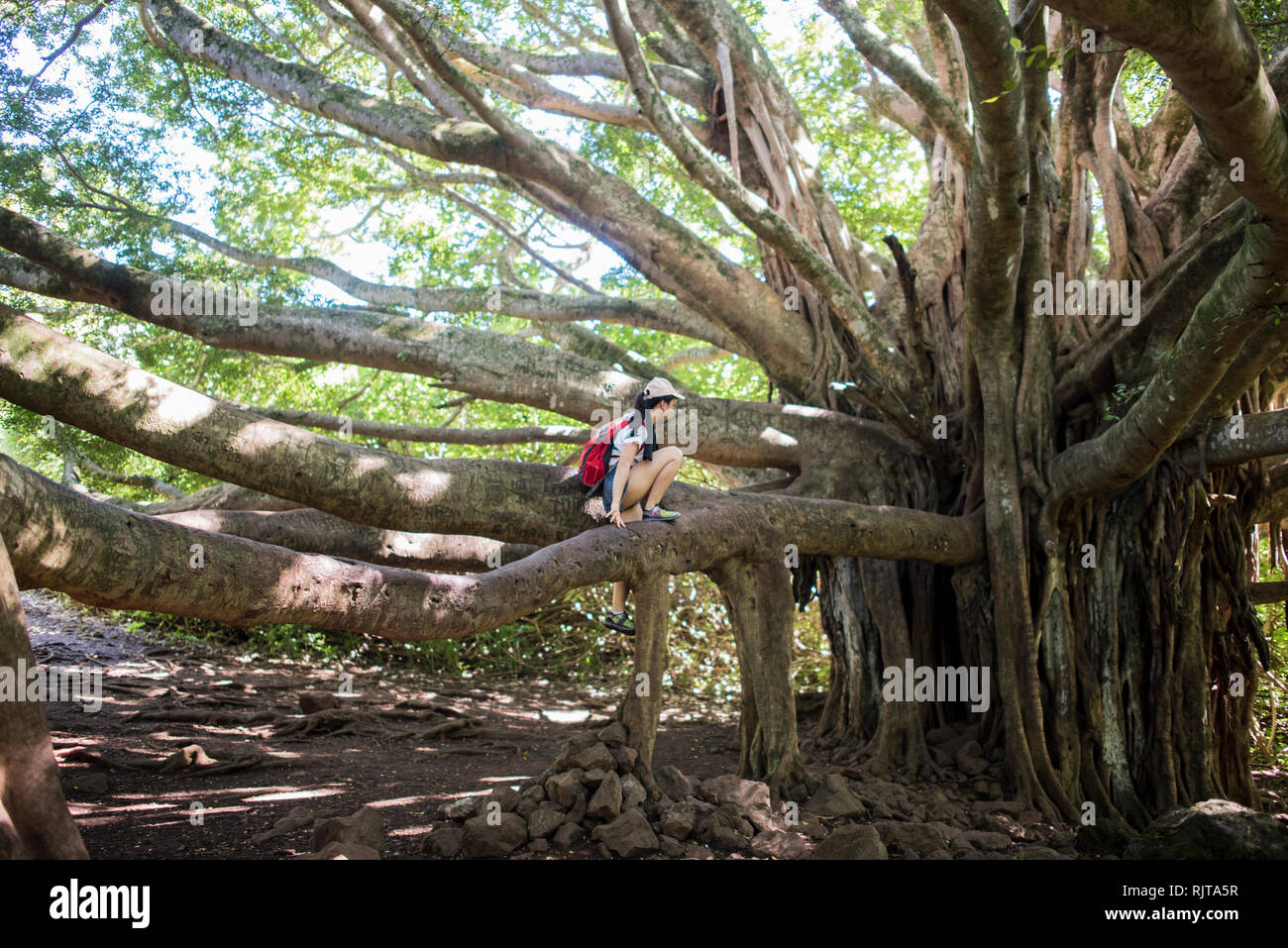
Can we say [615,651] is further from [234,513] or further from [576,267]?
[234,513]

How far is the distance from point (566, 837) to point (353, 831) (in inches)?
32.0

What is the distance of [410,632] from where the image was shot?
3547mm

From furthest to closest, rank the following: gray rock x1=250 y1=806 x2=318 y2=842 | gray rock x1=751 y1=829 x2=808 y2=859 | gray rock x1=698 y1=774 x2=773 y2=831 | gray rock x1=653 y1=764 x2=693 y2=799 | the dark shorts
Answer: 1. the dark shorts
2. gray rock x1=653 y1=764 x2=693 y2=799
3. gray rock x1=698 y1=774 x2=773 y2=831
4. gray rock x1=250 y1=806 x2=318 y2=842
5. gray rock x1=751 y1=829 x2=808 y2=859

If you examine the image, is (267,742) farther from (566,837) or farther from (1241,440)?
(1241,440)

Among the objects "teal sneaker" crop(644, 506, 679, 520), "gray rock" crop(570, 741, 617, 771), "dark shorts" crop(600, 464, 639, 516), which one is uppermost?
"dark shorts" crop(600, 464, 639, 516)

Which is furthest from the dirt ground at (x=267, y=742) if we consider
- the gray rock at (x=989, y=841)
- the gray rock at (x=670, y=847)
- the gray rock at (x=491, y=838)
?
the gray rock at (x=989, y=841)

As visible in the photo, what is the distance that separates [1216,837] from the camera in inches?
147

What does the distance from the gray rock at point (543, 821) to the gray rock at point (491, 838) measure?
0.05 m

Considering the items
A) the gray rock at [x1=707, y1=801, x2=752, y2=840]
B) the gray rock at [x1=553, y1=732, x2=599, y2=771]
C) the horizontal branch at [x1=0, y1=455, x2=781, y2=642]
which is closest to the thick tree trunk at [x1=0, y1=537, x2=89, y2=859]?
the horizontal branch at [x1=0, y1=455, x2=781, y2=642]

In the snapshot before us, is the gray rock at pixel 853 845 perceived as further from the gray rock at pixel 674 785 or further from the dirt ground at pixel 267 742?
the dirt ground at pixel 267 742

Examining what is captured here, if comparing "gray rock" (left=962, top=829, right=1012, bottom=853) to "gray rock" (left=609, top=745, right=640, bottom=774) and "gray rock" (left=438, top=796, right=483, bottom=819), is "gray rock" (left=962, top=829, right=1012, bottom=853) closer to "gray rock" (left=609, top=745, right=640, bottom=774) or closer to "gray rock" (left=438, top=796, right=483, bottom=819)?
"gray rock" (left=609, top=745, right=640, bottom=774)

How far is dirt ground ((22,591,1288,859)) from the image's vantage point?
4316mm

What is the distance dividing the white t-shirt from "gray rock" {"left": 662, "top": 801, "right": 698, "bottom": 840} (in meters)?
1.70
